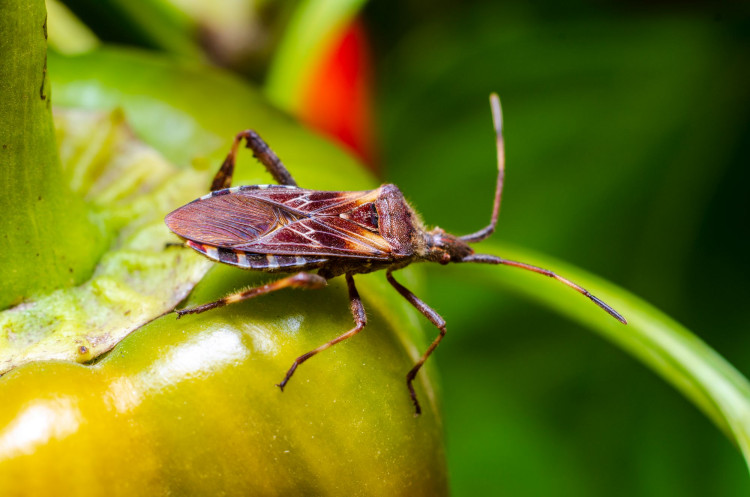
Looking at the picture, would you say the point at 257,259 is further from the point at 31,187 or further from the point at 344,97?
the point at 344,97

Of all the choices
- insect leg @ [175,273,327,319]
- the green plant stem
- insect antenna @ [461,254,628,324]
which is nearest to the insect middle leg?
insect leg @ [175,273,327,319]

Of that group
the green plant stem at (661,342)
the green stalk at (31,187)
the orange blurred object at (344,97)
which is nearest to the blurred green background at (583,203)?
the orange blurred object at (344,97)

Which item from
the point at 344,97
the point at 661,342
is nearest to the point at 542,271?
the point at 661,342

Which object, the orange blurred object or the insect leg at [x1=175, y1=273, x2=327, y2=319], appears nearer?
the insect leg at [x1=175, y1=273, x2=327, y2=319]

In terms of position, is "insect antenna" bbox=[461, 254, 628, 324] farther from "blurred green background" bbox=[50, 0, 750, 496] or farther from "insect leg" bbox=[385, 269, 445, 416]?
"blurred green background" bbox=[50, 0, 750, 496]

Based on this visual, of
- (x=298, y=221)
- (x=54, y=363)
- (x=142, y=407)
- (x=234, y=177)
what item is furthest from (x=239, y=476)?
(x=234, y=177)

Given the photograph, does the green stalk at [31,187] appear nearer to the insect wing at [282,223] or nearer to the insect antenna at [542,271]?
the insect wing at [282,223]

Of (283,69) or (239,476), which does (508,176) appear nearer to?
(283,69)

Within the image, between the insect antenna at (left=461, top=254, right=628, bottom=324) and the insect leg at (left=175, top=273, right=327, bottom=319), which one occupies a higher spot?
the insect antenna at (left=461, top=254, right=628, bottom=324)

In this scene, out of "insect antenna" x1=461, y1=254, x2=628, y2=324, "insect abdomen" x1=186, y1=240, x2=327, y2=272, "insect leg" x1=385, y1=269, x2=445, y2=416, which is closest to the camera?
"insect abdomen" x1=186, y1=240, x2=327, y2=272
